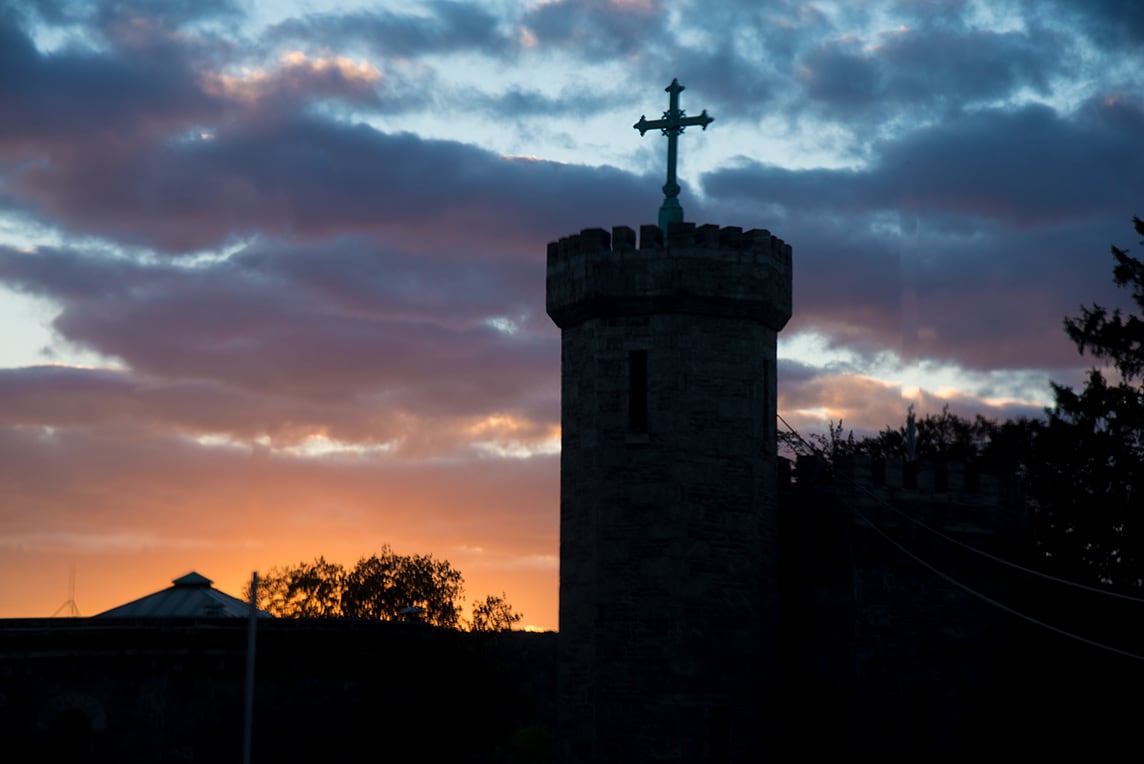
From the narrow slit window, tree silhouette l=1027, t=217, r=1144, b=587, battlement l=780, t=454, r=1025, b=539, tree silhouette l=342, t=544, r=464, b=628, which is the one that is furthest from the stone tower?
tree silhouette l=342, t=544, r=464, b=628

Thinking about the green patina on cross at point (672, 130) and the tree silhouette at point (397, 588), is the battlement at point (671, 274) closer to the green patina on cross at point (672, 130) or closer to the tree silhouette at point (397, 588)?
the green patina on cross at point (672, 130)

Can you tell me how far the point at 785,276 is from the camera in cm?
3145

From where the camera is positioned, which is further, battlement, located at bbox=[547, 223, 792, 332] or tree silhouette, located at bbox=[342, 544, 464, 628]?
tree silhouette, located at bbox=[342, 544, 464, 628]

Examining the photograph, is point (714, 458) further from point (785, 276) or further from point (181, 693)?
point (181, 693)

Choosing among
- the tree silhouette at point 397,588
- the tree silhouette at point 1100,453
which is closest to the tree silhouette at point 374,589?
the tree silhouette at point 397,588

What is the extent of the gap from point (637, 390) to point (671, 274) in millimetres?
2470

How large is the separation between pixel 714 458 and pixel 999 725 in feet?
29.3

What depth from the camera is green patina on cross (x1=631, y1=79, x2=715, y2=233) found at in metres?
31.6

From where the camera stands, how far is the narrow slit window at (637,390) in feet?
97.0

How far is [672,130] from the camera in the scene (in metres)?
32.3

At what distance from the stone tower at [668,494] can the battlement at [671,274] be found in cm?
3

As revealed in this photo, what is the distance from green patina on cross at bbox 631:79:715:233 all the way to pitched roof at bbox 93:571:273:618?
56.5ft

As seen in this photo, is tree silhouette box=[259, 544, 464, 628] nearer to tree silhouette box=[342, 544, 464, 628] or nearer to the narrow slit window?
tree silhouette box=[342, 544, 464, 628]

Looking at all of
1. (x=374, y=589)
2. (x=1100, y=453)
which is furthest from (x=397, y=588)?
(x=1100, y=453)
